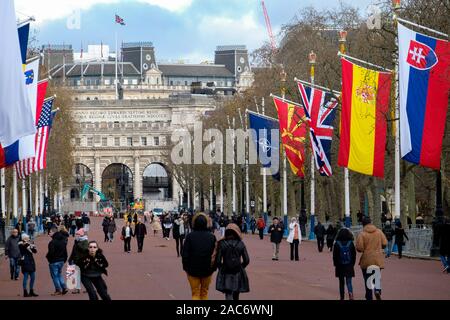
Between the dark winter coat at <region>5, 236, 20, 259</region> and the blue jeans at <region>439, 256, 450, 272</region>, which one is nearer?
the dark winter coat at <region>5, 236, 20, 259</region>

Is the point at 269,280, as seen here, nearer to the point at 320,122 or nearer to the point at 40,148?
the point at 320,122

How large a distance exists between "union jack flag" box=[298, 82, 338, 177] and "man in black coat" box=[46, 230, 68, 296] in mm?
25553

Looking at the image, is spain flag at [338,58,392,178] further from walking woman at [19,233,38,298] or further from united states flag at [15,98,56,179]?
united states flag at [15,98,56,179]

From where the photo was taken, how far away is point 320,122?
5734cm

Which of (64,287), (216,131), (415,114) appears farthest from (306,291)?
(216,131)

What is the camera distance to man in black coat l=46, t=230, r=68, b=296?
32.7m

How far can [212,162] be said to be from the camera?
122 metres

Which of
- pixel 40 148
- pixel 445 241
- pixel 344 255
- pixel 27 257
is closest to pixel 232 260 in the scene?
pixel 344 255

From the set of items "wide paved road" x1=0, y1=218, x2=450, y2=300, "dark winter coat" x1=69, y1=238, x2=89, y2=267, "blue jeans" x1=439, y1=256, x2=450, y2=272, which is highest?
"dark winter coat" x1=69, y1=238, x2=89, y2=267

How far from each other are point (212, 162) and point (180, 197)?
205ft

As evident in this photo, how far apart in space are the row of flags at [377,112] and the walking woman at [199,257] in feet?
47.6

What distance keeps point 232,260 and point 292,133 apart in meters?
42.3

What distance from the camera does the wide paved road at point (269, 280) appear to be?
3091 centimetres

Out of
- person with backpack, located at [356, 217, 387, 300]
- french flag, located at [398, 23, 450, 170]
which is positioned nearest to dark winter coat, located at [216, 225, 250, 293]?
person with backpack, located at [356, 217, 387, 300]
